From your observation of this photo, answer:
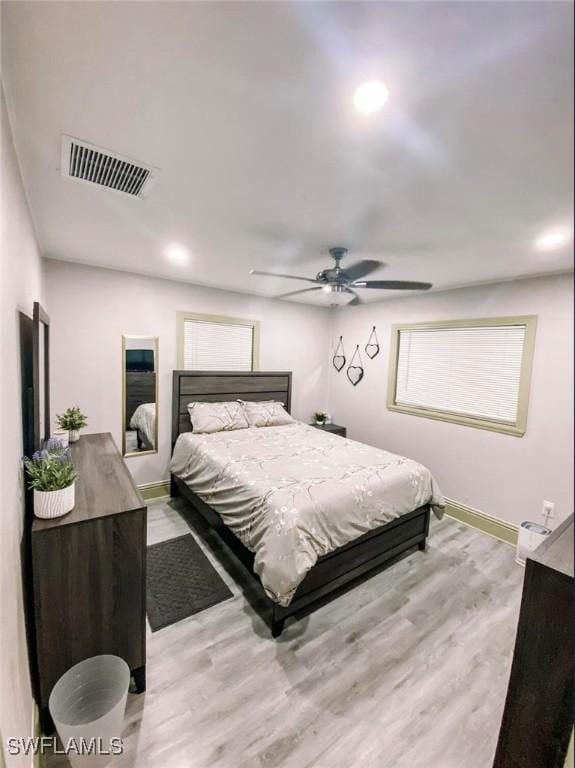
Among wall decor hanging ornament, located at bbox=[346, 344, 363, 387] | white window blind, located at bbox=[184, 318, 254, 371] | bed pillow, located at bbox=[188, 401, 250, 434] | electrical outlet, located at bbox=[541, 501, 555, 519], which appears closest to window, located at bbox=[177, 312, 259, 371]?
white window blind, located at bbox=[184, 318, 254, 371]

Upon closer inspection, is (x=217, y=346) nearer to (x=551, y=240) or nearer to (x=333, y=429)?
(x=333, y=429)

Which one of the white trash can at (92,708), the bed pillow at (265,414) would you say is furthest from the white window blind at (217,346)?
the white trash can at (92,708)

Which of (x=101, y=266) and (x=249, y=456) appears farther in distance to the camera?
(x=101, y=266)

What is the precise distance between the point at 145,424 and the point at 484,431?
9.98 ft

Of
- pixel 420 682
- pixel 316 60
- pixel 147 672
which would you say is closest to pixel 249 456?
pixel 147 672

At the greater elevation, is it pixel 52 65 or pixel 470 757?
pixel 52 65

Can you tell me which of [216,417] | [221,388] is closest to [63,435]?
[216,417]

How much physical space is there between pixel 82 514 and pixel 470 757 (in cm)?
192

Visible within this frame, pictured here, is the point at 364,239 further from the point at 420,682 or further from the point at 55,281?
the point at 55,281

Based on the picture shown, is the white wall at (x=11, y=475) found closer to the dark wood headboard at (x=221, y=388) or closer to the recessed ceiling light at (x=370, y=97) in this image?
the recessed ceiling light at (x=370, y=97)

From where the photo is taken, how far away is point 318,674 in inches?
67.0

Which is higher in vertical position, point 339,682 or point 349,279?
point 349,279

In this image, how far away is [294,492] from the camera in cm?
211

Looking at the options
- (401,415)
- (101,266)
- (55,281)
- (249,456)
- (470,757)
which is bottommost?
(470,757)
